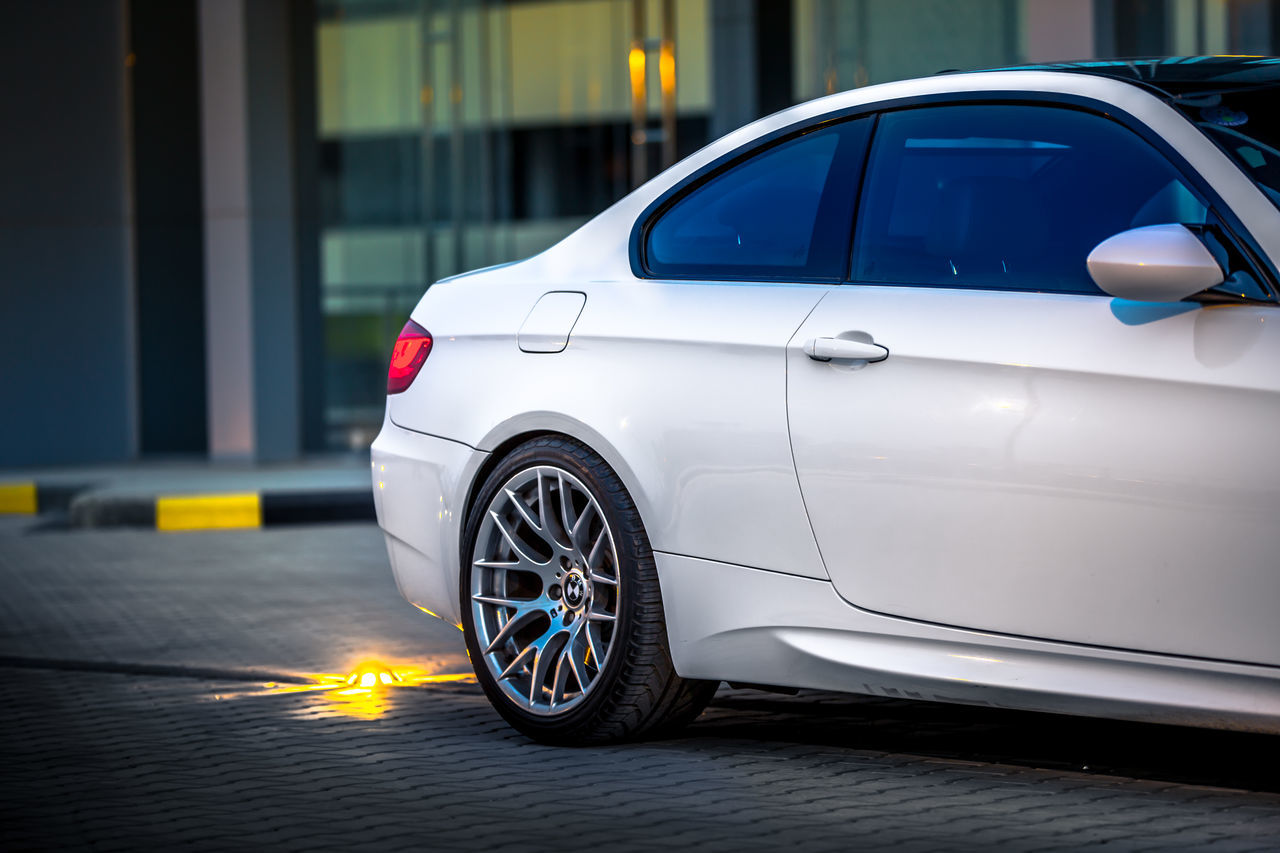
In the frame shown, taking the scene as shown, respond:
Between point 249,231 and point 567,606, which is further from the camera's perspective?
point 249,231

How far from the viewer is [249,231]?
1487 centimetres

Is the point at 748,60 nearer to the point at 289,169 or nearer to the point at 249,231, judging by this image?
the point at 289,169

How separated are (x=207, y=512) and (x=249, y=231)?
3415 mm

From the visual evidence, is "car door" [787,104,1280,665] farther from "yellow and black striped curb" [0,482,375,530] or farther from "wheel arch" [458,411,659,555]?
"yellow and black striped curb" [0,482,375,530]

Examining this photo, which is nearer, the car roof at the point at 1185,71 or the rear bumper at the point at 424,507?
the car roof at the point at 1185,71

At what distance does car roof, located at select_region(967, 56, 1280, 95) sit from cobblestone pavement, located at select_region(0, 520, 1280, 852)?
5.23 ft

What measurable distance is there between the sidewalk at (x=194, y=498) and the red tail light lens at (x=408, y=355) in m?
6.54

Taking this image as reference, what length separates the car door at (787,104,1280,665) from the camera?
13.1 ft

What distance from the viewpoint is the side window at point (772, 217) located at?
4809 mm

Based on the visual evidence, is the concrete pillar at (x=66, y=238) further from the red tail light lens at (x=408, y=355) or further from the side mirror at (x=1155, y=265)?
the side mirror at (x=1155, y=265)

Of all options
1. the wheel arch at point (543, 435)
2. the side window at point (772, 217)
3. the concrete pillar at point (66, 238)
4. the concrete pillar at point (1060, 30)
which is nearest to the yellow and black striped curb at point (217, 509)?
the concrete pillar at point (66, 238)

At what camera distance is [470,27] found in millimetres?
15523

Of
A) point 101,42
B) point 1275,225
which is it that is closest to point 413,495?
point 1275,225

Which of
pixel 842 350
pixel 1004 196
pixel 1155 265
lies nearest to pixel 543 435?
pixel 842 350
